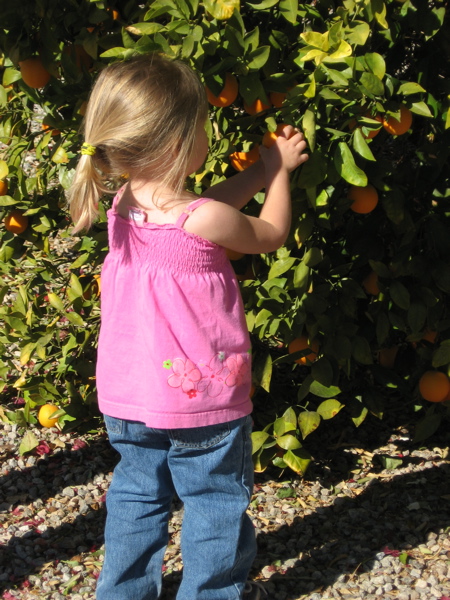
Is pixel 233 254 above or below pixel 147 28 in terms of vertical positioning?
below

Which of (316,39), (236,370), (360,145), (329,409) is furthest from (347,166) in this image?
(329,409)

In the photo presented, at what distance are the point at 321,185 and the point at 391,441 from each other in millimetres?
1201

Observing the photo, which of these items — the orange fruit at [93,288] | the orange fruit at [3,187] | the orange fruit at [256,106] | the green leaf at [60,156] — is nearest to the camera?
the orange fruit at [256,106]

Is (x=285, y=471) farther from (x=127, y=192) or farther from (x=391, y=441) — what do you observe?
(x=127, y=192)

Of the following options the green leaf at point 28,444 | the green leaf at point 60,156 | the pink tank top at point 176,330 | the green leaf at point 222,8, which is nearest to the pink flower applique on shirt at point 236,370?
the pink tank top at point 176,330

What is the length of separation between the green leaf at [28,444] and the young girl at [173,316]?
0.89 metres

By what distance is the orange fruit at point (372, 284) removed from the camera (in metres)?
2.33

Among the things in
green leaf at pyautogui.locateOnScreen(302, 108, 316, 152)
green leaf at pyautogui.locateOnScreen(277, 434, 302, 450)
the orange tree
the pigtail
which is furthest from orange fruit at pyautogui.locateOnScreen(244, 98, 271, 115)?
green leaf at pyautogui.locateOnScreen(277, 434, 302, 450)

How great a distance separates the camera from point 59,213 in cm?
274

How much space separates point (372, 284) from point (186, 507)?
2.83 ft

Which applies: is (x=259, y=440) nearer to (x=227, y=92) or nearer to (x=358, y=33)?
(x=227, y=92)

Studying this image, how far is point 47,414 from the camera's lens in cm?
269

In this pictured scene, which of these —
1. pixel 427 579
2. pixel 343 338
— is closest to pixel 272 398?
pixel 343 338

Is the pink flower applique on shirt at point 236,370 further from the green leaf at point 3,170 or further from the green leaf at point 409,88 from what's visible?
the green leaf at point 3,170
